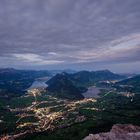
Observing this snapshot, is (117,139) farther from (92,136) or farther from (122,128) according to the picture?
(122,128)

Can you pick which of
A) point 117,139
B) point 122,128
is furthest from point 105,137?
point 122,128

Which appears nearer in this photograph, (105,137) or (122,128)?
(105,137)

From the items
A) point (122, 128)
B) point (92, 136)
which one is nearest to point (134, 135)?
point (92, 136)

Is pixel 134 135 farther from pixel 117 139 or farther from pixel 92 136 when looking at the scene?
pixel 92 136

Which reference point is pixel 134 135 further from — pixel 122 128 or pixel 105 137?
pixel 122 128

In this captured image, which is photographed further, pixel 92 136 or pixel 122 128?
pixel 122 128

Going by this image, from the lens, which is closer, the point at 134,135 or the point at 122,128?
the point at 134,135
